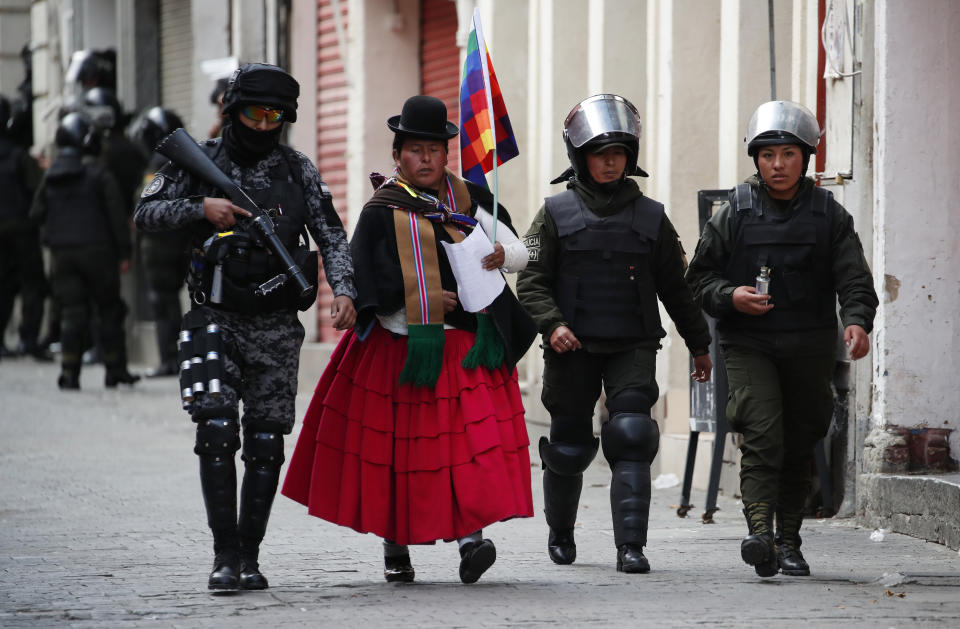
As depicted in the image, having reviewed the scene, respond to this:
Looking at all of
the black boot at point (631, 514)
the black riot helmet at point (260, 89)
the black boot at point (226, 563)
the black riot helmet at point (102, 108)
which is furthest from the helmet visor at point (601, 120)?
the black riot helmet at point (102, 108)

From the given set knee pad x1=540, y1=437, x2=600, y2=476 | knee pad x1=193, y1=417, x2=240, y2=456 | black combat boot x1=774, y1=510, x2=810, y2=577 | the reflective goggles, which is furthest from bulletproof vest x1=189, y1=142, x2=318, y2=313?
black combat boot x1=774, y1=510, x2=810, y2=577

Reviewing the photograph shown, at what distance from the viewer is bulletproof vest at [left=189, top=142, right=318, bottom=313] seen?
595cm

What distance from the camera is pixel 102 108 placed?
58.6 feet

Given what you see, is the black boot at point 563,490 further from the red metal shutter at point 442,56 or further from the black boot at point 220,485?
the red metal shutter at point 442,56

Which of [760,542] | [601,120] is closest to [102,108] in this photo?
[601,120]

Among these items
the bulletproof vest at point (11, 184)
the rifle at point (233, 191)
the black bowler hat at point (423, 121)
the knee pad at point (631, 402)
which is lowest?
the knee pad at point (631, 402)

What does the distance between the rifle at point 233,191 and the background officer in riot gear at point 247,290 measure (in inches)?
1.6

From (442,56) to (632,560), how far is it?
8.76 meters

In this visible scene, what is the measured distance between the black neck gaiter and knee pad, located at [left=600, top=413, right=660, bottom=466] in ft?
5.37

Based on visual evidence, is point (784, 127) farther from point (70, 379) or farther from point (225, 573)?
point (70, 379)

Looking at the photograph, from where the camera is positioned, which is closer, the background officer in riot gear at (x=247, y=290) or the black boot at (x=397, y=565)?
the background officer in riot gear at (x=247, y=290)

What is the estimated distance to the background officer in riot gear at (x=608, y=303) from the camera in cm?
650

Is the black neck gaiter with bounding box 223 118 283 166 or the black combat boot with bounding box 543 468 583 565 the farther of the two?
the black combat boot with bounding box 543 468 583 565

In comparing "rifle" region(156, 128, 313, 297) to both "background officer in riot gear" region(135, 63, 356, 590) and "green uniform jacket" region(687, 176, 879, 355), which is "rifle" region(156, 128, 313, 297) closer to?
"background officer in riot gear" region(135, 63, 356, 590)
